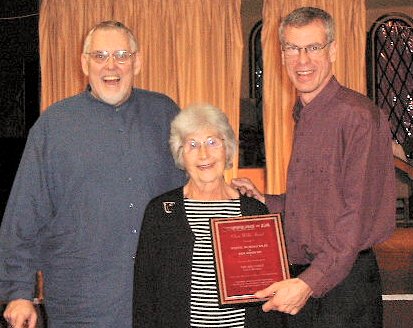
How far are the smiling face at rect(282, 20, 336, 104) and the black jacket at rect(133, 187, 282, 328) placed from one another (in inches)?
26.9

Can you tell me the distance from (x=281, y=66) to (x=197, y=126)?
200 inches

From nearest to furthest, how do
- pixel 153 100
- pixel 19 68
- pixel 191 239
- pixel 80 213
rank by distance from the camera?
1. pixel 191 239
2. pixel 80 213
3. pixel 153 100
4. pixel 19 68

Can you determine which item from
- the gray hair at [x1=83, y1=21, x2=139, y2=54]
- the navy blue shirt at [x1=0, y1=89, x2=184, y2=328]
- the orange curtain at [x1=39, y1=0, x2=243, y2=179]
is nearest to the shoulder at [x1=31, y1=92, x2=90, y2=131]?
the navy blue shirt at [x1=0, y1=89, x2=184, y2=328]

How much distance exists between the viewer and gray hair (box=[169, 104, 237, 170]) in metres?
2.52

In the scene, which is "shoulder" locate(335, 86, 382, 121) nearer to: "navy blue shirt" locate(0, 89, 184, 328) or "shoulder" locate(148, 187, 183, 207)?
"shoulder" locate(148, 187, 183, 207)

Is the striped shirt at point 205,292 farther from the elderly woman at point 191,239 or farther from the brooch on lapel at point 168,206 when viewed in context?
the brooch on lapel at point 168,206

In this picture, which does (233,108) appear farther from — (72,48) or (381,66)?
(381,66)

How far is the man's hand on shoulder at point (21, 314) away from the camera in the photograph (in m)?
2.51

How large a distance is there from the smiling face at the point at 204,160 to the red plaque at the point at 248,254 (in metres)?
0.23

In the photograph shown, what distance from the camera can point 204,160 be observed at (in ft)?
8.20

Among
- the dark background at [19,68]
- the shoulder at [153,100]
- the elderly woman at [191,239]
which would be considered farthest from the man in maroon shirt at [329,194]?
the dark background at [19,68]

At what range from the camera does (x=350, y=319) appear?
2.36 m

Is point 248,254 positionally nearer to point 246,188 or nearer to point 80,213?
point 246,188

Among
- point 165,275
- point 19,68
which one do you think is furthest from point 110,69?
point 19,68
